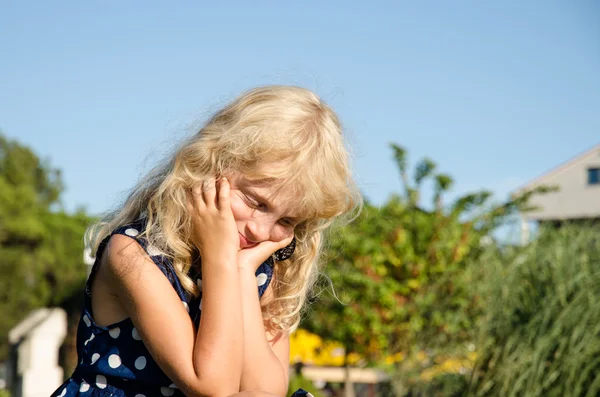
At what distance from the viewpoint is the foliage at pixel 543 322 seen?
4500 millimetres

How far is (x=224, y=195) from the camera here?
7.45 ft

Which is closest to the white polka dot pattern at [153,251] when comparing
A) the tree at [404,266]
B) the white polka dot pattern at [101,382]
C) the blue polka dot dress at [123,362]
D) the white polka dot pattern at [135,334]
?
the blue polka dot dress at [123,362]

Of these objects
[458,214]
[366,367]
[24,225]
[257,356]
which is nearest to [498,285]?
[458,214]

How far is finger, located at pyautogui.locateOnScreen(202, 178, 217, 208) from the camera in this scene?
229cm

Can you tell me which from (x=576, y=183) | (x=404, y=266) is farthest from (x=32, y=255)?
(x=576, y=183)

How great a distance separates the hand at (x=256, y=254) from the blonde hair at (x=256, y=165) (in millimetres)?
144

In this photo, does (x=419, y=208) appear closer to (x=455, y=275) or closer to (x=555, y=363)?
(x=455, y=275)

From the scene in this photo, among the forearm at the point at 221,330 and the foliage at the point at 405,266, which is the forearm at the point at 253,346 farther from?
the foliage at the point at 405,266

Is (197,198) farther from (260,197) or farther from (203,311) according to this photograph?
(203,311)

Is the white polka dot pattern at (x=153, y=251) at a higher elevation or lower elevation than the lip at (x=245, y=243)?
higher

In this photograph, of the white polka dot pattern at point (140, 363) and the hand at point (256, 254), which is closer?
the white polka dot pattern at point (140, 363)

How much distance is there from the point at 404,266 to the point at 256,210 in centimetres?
398

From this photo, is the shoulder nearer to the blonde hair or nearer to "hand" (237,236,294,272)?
the blonde hair

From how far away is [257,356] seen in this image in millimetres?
2410
